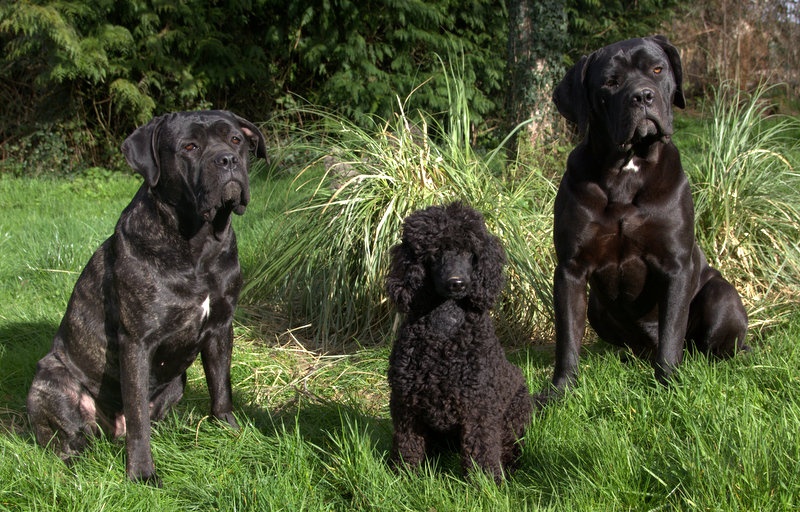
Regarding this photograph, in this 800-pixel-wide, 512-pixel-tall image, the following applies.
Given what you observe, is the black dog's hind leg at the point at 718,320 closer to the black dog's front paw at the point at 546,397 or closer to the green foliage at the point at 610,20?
the black dog's front paw at the point at 546,397

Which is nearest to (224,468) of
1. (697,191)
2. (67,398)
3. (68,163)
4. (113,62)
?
(67,398)

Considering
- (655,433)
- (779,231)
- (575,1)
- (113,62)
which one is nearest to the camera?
(655,433)

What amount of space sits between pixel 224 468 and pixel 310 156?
327 cm

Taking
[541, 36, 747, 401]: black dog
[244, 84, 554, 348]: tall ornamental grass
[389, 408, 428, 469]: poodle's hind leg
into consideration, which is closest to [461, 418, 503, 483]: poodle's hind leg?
[389, 408, 428, 469]: poodle's hind leg

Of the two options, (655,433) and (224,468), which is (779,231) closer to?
(655,433)

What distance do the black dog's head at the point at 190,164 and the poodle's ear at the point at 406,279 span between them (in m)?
0.79

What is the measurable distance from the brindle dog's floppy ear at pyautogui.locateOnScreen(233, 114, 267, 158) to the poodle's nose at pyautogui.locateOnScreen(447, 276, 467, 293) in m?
1.38

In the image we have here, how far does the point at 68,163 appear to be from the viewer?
11.8 meters

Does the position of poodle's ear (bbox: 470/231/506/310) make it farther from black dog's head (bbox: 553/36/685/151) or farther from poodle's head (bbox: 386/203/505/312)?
black dog's head (bbox: 553/36/685/151)

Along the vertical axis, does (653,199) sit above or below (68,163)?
above

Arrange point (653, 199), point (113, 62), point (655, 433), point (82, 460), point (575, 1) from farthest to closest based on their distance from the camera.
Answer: point (575, 1), point (113, 62), point (653, 199), point (82, 460), point (655, 433)

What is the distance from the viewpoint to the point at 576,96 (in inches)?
140

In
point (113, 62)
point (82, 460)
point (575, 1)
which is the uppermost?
point (575, 1)

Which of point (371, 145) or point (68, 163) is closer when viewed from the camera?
point (371, 145)
